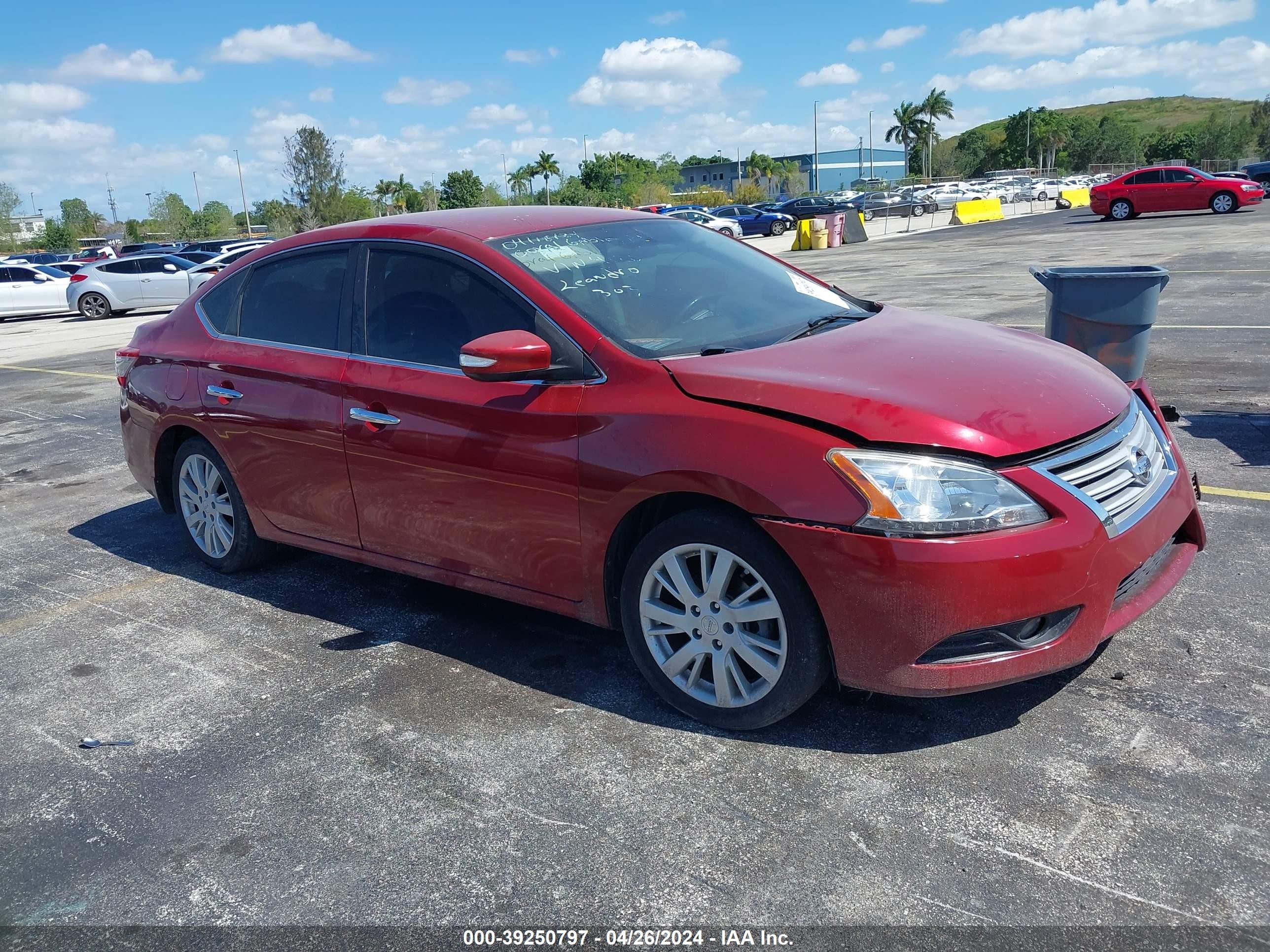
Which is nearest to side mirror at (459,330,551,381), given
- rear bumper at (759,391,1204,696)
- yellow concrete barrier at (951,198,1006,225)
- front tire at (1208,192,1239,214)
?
rear bumper at (759,391,1204,696)

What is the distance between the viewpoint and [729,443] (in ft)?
10.5

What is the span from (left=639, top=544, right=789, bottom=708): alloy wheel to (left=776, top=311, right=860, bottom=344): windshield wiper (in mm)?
946

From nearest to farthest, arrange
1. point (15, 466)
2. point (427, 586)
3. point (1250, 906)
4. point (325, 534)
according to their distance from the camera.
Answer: point (1250, 906) → point (325, 534) → point (427, 586) → point (15, 466)

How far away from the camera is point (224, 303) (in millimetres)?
5145

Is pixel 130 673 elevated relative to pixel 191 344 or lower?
lower

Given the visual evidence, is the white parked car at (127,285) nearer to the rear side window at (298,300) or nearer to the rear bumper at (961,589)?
the rear side window at (298,300)

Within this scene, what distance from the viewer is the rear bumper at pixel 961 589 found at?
116 inches

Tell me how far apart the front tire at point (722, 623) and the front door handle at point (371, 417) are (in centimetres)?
125

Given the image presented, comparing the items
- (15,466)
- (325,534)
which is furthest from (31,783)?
(15,466)

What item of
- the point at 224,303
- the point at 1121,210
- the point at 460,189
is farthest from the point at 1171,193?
the point at 460,189

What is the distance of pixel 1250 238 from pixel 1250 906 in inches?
950

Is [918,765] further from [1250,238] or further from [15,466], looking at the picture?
[1250,238]

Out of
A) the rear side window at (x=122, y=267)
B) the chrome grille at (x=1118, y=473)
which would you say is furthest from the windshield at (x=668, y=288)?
the rear side window at (x=122, y=267)

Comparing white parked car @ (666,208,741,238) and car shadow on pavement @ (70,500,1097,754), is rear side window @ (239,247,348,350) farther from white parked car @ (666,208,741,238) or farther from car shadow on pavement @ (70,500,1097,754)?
white parked car @ (666,208,741,238)
